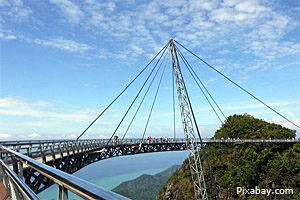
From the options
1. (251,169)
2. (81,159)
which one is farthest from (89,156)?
(251,169)

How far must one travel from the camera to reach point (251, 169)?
2650 inches

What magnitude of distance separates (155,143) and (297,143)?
4302 centimetres

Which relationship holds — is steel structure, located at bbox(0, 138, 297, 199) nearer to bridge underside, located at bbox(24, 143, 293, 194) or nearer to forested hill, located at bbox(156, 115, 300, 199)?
bridge underside, located at bbox(24, 143, 293, 194)

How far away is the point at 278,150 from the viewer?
70062 millimetres

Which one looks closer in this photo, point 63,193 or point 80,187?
point 80,187

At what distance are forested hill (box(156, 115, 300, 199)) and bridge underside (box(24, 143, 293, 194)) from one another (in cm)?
271

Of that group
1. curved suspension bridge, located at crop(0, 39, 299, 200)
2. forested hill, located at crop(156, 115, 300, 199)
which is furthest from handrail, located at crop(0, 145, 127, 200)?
forested hill, located at crop(156, 115, 300, 199)

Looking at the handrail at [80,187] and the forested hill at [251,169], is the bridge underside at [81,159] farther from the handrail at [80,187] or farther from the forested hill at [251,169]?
the forested hill at [251,169]

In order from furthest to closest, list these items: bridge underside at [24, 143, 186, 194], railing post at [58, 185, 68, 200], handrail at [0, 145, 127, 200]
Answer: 1. bridge underside at [24, 143, 186, 194]
2. railing post at [58, 185, 68, 200]
3. handrail at [0, 145, 127, 200]

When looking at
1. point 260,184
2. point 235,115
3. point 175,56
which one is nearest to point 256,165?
point 260,184

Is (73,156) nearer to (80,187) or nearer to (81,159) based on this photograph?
(81,159)

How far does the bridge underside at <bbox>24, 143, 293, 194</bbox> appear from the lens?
43.4 feet

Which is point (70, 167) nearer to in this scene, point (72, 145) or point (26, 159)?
point (72, 145)

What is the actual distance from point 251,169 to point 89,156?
52016 mm
